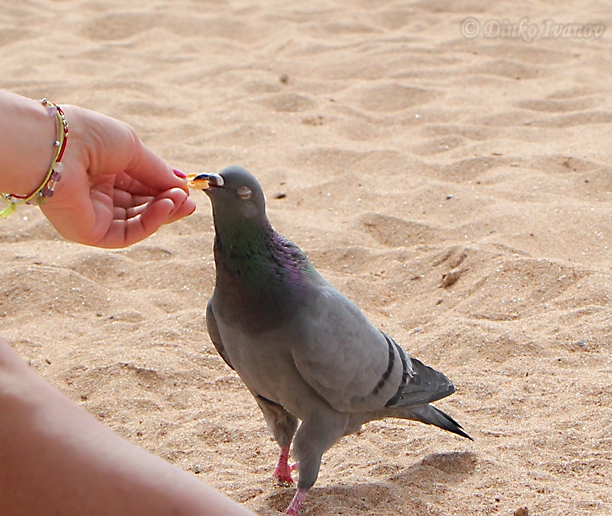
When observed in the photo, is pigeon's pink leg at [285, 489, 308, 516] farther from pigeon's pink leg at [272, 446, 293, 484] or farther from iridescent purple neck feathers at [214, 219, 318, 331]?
iridescent purple neck feathers at [214, 219, 318, 331]

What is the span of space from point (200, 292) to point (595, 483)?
5.85 ft

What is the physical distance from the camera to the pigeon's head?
2.21m

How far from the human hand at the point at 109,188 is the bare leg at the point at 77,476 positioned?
109cm

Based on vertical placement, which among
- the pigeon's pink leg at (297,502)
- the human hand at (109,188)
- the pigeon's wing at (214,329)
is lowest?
the pigeon's pink leg at (297,502)

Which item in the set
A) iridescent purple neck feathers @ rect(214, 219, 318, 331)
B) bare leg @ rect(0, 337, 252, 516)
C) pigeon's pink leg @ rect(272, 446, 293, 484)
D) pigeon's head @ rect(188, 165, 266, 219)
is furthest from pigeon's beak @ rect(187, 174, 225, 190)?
bare leg @ rect(0, 337, 252, 516)

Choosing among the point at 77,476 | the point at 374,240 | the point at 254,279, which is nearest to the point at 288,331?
the point at 254,279

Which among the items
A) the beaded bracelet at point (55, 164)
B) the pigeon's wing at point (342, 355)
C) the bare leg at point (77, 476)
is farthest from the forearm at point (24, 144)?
the bare leg at point (77, 476)

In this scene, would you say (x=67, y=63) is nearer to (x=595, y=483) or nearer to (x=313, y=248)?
(x=313, y=248)

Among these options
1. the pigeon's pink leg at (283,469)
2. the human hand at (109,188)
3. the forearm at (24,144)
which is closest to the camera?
the forearm at (24,144)

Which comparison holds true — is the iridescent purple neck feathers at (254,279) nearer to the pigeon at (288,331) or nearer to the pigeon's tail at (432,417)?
the pigeon at (288,331)

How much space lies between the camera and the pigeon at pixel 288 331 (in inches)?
88.3

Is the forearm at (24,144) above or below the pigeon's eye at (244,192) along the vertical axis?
above

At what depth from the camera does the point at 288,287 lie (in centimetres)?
228

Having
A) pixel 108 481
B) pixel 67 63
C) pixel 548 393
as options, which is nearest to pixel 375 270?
pixel 548 393
